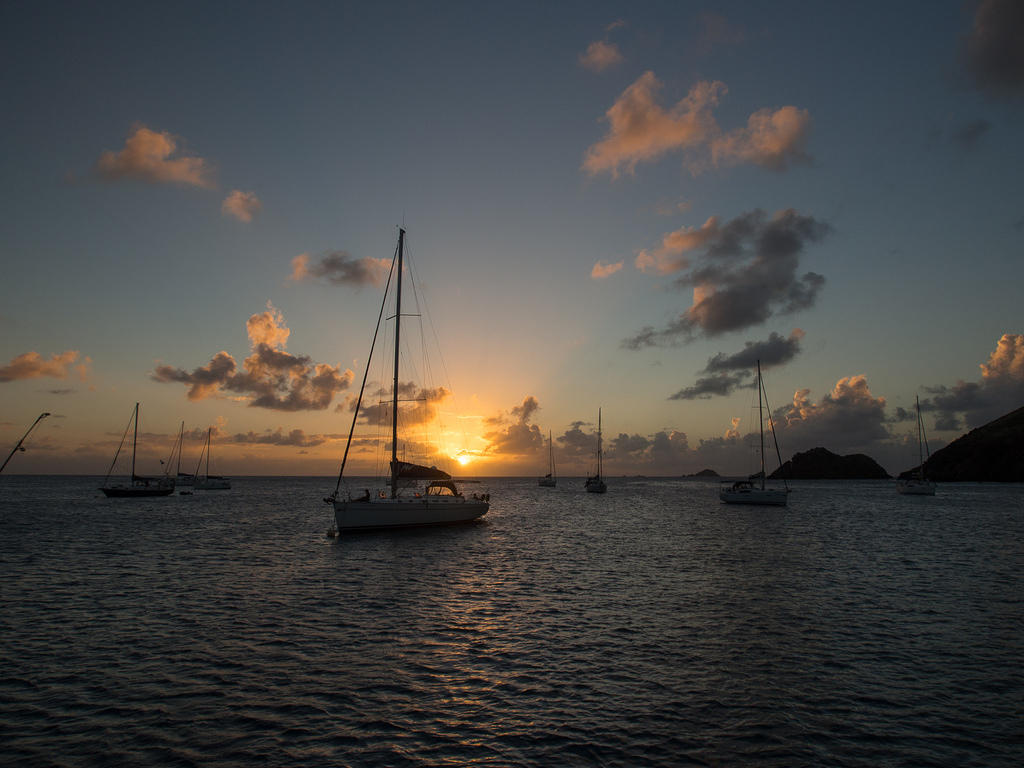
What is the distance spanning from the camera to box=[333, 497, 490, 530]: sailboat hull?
45.6 metres

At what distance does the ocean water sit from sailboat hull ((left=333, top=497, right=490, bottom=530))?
887cm

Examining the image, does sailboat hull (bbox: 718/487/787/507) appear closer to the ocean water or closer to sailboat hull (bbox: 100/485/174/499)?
the ocean water

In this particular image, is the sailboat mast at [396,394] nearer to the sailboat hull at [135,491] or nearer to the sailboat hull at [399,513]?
the sailboat hull at [399,513]

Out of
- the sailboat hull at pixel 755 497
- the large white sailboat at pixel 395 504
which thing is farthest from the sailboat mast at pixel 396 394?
the sailboat hull at pixel 755 497

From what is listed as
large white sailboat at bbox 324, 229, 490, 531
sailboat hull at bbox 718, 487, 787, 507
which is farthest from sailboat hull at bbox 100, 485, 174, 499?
sailboat hull at bbox 718, 487, 787, 507

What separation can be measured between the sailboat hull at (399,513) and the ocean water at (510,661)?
8.87 metres

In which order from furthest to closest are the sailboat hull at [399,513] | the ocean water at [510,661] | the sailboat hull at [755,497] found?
the sailboat hull at [755,497] < the sailboat hull at [399,513] < the ocean water at [510,661]

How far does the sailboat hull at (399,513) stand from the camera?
45594 millimetres

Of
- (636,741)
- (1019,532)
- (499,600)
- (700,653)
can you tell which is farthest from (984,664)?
(1019,532)

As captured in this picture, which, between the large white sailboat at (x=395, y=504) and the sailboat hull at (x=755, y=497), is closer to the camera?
the large white sailboat at (x=395, y=504)

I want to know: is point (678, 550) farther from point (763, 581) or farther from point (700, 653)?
point (700, 653)

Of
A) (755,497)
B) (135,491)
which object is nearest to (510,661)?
(755,497)

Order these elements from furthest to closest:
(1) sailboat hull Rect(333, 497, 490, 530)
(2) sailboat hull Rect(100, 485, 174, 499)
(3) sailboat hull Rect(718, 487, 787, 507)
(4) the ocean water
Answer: (2) sailboat hull Rect(100, 485, 174, 499), (3) sailboat hull Rect(718, 487, 787, 507), (1) sailboat hull Rect(333, 497, 490, 530), (4) the ocean water

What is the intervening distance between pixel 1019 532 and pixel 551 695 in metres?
60.4
